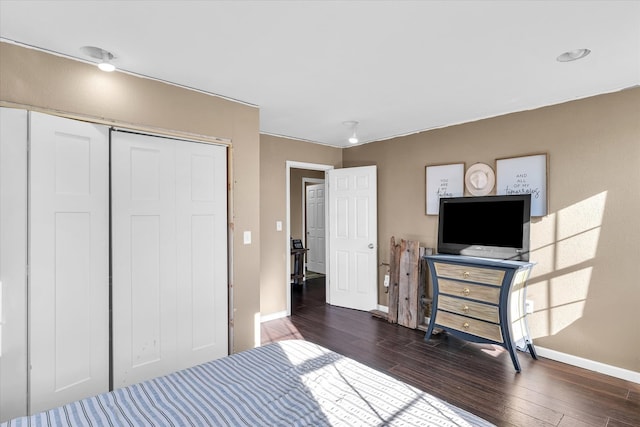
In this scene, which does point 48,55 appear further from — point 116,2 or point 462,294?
point 462,294

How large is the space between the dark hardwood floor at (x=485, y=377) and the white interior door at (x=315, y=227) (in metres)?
3.30

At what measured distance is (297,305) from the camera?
16.3 ft

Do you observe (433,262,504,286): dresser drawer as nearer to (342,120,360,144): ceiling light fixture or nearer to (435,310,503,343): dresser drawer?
(435,310,503,343): dresser drawer

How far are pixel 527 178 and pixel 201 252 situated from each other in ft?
10.4

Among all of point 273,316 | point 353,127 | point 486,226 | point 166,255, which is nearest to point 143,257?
point 166,255

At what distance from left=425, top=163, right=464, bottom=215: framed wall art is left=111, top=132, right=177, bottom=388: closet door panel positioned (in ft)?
9.62

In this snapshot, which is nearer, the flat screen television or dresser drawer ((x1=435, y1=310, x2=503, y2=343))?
dresser drawer ((x1=435, y1=310, x2=503, y2=343))

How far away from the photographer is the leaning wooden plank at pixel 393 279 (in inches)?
164

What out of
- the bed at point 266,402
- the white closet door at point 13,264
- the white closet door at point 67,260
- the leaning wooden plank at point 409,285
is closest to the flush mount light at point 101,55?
the white closet door at point 67,260

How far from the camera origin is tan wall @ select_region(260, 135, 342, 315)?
14.2 ft

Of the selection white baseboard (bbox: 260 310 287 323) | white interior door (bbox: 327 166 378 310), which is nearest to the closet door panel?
white baseboard (bbox: 260 310 287 323)

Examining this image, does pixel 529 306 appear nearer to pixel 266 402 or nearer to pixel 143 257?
pixel 266 402

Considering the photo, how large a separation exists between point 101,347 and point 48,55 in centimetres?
195

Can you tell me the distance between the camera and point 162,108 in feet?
8.50
